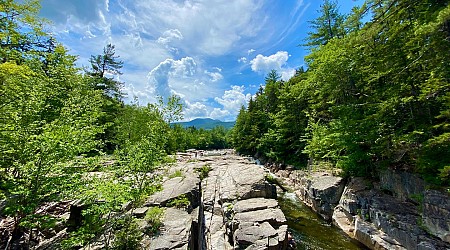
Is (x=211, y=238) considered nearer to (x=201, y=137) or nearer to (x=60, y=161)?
(x=60, y=161)

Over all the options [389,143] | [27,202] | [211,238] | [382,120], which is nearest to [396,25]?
[382,120]

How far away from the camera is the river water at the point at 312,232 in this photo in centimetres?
914

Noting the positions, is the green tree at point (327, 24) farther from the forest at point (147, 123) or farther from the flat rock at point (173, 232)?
the flat rock at point (173, 232)

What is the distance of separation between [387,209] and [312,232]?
3.48m

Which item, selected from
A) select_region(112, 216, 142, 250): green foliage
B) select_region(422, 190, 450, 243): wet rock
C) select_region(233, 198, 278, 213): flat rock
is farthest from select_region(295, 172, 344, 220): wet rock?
select_region(112, 216, 142, 250): green foliage

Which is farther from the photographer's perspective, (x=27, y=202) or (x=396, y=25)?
(x=396, y=25)

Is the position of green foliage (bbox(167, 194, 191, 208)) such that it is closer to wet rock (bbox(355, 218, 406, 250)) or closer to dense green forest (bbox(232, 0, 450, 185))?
wet rock (bbox(355, 218, 406, 250))

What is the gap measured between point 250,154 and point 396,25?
35.5 meters

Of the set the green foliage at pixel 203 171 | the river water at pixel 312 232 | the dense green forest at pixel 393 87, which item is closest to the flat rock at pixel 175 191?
the green foliage at pixel 203 171

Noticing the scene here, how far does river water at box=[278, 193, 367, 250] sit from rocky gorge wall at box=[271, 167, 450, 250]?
442 millimetres

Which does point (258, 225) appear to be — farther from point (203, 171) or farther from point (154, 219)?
point (203, 171)

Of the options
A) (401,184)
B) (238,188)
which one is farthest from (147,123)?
(401,184)

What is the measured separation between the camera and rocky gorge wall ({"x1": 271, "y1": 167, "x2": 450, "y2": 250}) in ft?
24.0

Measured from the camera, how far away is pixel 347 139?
1184 centimetres
